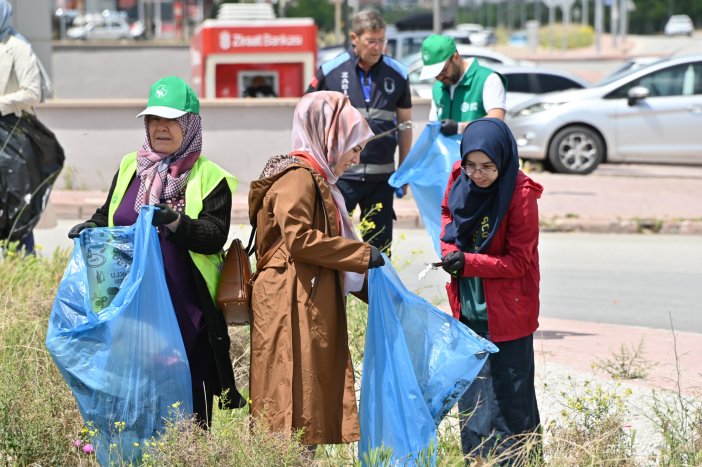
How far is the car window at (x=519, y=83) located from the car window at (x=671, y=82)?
129 inches

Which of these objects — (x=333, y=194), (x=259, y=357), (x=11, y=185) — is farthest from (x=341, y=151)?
(x=11, y=185)

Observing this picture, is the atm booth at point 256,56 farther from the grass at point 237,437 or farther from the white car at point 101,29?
the white car at point 101,29

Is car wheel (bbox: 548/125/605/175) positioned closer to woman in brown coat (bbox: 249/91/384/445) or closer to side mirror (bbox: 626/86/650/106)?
side mirror (bbox: 626/86/650/106)

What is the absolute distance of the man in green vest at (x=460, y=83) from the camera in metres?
7.30

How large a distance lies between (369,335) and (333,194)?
534 mm

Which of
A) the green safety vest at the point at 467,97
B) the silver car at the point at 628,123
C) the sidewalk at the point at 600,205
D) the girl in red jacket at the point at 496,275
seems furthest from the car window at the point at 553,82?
the girl in red jacket at the point at 496,275

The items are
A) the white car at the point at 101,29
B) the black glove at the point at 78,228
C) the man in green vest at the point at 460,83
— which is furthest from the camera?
the white car at the point at 101,29

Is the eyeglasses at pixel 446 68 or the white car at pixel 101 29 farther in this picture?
the white car at pixel 101 29

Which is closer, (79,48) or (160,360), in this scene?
(160,360)

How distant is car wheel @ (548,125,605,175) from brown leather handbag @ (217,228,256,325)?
12.6 meters

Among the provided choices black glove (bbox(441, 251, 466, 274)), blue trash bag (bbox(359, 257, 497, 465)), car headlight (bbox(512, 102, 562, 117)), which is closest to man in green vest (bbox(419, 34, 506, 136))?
black glove (bbox(441, 251, 466, 274))

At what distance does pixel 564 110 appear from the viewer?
16891 millimetres

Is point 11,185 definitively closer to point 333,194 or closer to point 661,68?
point 333,194

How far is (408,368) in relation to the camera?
14.8ft
